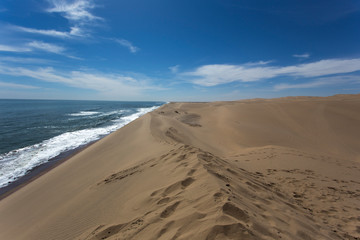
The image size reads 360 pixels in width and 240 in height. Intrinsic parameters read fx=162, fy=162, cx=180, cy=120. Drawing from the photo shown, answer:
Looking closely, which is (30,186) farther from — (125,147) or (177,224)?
(177,224)

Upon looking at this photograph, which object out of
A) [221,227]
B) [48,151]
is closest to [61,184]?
[221,227]

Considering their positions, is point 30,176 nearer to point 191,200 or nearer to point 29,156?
point 29,156

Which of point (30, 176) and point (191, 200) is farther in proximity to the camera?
point (30, 176)

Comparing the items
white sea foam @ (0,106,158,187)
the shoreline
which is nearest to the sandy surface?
the shoreline

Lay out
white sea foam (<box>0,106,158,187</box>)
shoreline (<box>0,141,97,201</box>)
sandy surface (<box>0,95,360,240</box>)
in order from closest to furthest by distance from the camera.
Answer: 1. sandy surface (<box>0,95,360,240</box>)
2. shoreline (<box>0,141,97,201</box>)
3. white sea foam (<box>0,106,158,187</box>)

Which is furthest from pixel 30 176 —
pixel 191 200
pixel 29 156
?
pixel 191 200

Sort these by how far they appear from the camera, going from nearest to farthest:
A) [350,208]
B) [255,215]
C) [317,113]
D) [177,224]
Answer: [177,224] < [255,215] < [350,208] < [317,113]

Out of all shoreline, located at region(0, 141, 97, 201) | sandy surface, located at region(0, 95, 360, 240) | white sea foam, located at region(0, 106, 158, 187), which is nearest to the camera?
sandy surface, located at region(0, 95, 360, 240)

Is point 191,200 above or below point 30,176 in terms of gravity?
above

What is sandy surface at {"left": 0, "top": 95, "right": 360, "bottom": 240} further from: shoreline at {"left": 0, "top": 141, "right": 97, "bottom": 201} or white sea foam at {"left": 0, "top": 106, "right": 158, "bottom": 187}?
white sea foam at {"left": 0, "top": 106, "right": 158, "bottom": 187}

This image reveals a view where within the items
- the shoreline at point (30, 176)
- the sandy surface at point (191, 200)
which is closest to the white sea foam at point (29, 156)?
the shoreline at point (30, 176)

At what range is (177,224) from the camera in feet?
7.73

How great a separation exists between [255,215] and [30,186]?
26.0ft

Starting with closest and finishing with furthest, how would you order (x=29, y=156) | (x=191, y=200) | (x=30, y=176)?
(x=191, y=200)
(x=30, y=176)
(x=29, y=156)
